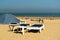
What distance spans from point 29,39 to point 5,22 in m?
9.45

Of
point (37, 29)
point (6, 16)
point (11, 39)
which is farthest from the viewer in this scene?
point (6, 16)

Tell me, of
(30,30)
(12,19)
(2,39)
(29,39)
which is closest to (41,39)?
(29,39)

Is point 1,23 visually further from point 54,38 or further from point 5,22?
point 54,38

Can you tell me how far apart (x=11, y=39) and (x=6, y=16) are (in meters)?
9.10

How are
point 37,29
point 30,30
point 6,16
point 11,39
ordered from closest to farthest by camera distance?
1. point 11,39
2. point 37,29
3. point 30,30
4. point 6,16

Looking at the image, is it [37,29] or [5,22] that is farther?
[5,22]


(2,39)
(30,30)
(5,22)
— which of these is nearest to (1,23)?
(5,22)

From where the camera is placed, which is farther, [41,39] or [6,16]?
[6,16]

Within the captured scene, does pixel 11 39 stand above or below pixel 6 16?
below

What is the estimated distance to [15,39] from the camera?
10469 millimetres

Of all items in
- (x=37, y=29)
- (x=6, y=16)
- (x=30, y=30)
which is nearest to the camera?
(x=37, y=29)

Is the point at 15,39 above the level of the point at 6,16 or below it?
below

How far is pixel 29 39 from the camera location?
412 inches

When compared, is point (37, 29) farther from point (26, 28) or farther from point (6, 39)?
point (6, 39)
